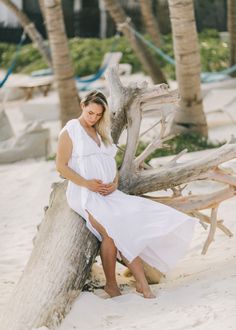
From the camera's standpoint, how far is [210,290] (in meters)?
4.18

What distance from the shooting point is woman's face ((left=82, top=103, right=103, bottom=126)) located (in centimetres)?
447

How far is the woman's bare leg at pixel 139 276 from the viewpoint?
4.39 m

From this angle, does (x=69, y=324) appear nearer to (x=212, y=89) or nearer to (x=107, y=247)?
→ (x=107, y=247)

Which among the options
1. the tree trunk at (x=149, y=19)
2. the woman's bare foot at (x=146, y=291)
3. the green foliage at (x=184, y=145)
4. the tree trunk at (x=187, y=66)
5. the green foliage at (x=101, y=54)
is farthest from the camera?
the green foliage at (x=101, y=54)

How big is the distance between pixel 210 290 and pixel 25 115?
32.2ft

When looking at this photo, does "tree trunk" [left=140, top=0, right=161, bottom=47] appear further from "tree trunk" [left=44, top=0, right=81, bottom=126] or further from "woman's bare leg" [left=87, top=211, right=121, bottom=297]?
"woman's bare leg" [left=87, top=211, right=121, bottom=297]

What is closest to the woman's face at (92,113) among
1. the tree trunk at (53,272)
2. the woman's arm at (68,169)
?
the woman's arm at (68,169)

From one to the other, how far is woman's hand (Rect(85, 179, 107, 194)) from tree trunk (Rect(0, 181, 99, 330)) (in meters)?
0.24

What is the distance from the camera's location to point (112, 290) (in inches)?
176

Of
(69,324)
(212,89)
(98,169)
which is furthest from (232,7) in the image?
(69,324)

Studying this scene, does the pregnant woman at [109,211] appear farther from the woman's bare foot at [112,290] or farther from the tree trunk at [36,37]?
the tree trunk at [36,37]

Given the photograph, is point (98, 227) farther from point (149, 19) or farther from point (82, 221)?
point (149, 19)

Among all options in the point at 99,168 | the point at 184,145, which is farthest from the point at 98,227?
the point at 184,145

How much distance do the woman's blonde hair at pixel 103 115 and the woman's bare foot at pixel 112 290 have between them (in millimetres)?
920
